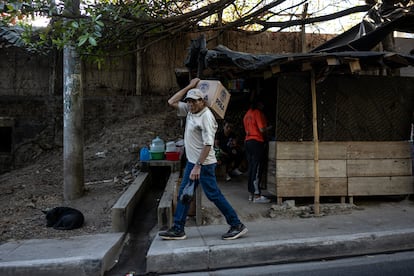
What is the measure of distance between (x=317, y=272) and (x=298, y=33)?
34.8 ft

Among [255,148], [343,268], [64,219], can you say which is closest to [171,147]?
[255,148]

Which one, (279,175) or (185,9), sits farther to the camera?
(185,9)

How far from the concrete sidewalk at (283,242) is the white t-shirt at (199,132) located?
43.8 inches

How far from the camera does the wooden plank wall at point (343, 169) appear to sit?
595 cm

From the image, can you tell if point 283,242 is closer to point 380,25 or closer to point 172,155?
point 172,155

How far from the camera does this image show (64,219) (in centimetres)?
568

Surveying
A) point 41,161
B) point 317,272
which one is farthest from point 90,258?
point 41,161

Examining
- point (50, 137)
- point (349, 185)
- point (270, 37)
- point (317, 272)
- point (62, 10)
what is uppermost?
point (270, 37)

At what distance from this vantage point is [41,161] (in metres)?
10.8

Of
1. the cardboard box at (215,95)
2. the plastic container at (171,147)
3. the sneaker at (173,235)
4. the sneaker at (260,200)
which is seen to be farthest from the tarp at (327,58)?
the plastic container at (171,147)

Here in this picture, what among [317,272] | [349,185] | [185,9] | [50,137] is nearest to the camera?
[317,272]

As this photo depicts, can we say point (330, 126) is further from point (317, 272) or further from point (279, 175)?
point (317, 272)

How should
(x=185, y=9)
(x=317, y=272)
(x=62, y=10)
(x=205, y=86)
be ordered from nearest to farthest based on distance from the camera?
(x=317, y=272)
(x=205, y=86)
(x=62, y=10)
(x=185, y=9)

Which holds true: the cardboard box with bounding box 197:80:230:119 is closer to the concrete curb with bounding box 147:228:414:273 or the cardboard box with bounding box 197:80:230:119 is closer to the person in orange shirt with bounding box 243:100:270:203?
the person in orange shirt with bounding box 243:100:270:203
